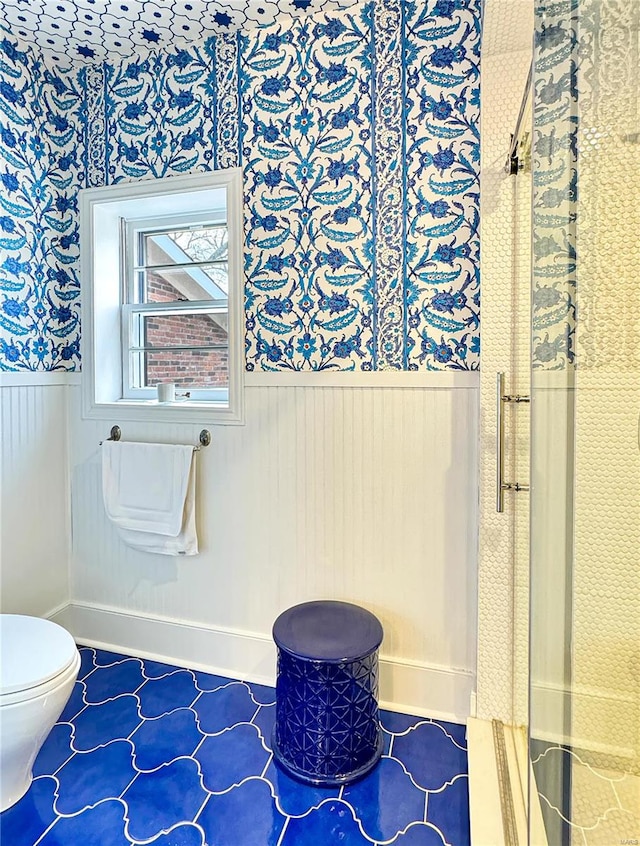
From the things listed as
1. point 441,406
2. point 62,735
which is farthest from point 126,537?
point 441,406

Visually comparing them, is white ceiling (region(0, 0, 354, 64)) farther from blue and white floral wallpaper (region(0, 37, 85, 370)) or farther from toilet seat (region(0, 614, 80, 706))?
toilet seat (region(0, 614, 80, 706))

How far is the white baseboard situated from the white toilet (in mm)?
665

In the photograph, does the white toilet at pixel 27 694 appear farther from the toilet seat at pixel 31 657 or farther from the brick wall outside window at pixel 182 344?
the brick wall outside window at pixel 182 344

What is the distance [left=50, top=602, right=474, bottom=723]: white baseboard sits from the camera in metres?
1.80

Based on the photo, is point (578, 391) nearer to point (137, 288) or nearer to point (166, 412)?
point (166, 412)

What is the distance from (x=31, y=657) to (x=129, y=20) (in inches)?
87.1

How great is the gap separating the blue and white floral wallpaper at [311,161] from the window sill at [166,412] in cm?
25

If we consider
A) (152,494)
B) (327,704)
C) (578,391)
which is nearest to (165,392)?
(152,494)

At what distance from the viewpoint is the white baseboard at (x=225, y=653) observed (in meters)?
1.80

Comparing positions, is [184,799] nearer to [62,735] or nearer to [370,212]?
[62,735]

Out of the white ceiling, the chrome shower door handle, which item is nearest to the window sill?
the chrome shower door handle

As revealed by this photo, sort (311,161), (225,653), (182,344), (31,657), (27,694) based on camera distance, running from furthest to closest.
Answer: (182,344)
(225,653)
(311,161)
(31,657)
(27,694)

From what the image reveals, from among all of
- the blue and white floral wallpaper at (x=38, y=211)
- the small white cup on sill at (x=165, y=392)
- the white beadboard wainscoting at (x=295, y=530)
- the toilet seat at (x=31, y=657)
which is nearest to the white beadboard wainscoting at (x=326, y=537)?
the white beadboard wainscoting at (x=295, y=530)

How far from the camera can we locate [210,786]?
148 centimetres
